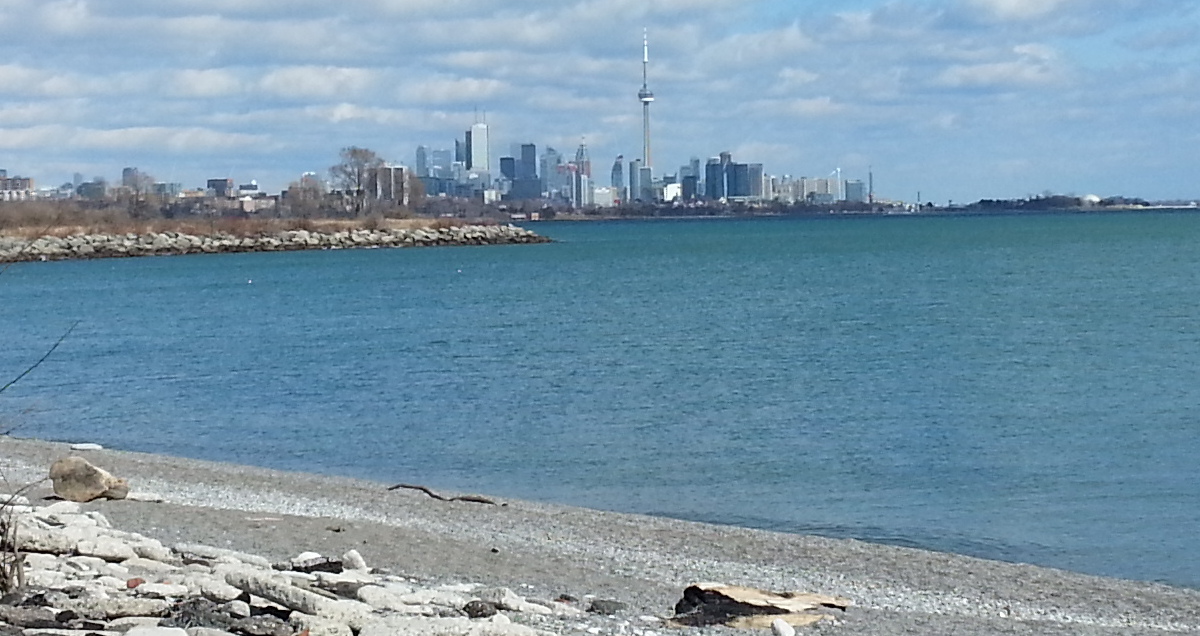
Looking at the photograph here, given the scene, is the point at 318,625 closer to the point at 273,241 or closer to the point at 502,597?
the point at 502,597

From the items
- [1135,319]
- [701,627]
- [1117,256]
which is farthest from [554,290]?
[701,627]

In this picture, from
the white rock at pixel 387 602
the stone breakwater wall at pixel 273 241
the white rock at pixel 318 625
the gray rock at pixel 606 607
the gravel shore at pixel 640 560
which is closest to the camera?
the white rock at pixel 318 625

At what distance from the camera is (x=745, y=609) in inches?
376

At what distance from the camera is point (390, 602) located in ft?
29.2

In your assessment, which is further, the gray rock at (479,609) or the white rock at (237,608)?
the gray rock at (479,609)

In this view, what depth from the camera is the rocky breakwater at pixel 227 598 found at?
7.64m

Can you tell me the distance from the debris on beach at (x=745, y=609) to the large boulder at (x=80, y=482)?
6.37 meters

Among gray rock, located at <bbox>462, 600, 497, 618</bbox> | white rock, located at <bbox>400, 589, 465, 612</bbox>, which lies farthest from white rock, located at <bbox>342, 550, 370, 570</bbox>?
gray rock, located at <bbox>462, 600, 497, 618</bbox>

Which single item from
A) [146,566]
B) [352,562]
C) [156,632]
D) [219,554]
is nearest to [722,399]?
[219,554]

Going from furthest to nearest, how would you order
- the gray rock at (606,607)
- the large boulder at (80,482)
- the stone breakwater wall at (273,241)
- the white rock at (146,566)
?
the stone breakwater wall at (273,241) < the large boulder at (80,482) < the gray rock at (606,607) < the white rock at (146,566)

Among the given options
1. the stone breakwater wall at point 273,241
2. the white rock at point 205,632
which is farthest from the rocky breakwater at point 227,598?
the stone breakwater wall at point 273,241

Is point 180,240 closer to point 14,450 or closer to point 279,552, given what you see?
point 14,450

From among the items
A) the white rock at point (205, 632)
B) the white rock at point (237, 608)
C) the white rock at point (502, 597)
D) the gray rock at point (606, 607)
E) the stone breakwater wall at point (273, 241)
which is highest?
the white rock at point (205, 632)

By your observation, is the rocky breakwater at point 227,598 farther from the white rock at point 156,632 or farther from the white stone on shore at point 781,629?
the white stone on shore at point 781,629
